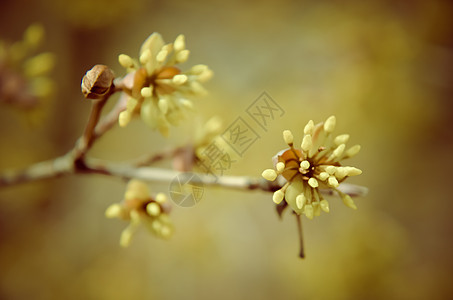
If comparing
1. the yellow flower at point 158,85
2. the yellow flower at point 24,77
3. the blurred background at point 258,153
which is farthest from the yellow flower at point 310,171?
the blurred background at point 258,153

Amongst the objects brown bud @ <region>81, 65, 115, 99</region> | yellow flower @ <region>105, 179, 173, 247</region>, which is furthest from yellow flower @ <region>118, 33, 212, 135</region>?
yellow flower @ <region>105, 179, 173, 247</region>

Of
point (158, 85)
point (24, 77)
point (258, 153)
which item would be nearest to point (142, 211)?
point (158, 85)

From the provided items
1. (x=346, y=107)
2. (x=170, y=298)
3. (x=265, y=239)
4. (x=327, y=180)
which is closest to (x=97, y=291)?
(x=170, y=298)

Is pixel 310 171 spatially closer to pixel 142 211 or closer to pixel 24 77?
pixel 142 211

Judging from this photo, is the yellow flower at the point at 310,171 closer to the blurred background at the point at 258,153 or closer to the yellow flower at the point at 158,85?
the yellow flower at the point at 158,85

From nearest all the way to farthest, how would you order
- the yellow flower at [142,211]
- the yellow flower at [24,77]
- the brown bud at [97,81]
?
the brown bud at [97,81] → the yellow flower at [142,211] → the yellow flower at [24,77]

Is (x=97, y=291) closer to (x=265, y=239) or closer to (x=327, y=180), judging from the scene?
(x=265, y=239)

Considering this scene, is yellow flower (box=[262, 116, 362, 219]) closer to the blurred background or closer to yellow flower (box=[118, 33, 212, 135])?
yellow flower (box=[118, 33, 212, 135])
